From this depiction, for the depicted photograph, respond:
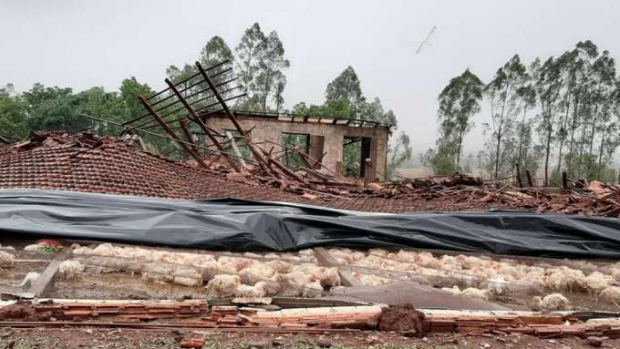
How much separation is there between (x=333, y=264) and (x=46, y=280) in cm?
190

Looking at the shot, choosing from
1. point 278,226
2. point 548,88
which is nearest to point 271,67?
point 548,88

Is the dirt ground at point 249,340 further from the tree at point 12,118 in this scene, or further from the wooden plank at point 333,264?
the tree at point 12,118

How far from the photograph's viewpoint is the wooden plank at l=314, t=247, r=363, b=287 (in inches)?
127

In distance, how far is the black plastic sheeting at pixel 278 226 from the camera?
4.12 metres

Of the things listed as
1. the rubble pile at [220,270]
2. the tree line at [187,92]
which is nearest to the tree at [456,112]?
the tree line at [187,92]

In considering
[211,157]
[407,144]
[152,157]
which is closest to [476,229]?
[152,157]

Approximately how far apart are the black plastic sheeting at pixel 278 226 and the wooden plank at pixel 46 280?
29.7 inches

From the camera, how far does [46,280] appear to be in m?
2.78

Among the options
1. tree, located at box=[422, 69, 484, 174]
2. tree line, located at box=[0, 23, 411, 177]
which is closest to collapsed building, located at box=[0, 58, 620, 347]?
tree line, located at box=[0, 23, 411, 177]

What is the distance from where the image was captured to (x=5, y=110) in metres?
22.8

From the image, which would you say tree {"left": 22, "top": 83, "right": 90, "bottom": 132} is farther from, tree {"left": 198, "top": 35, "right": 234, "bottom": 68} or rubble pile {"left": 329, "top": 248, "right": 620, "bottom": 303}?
rubble pile {"left": 329, "top": 248, "right": 620, "bottom": 303}

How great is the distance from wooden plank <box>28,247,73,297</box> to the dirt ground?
1.96ft

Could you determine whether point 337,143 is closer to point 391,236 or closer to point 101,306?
point 391,236

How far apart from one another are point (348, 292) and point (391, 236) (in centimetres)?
194
